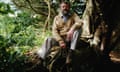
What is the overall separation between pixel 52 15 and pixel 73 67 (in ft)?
17.1

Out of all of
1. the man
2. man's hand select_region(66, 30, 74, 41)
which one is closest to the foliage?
the man

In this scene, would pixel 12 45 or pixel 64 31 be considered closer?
pixel 12 45

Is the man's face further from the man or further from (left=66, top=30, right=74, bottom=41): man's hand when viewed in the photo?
(left=66, top=30, right=74, bottom=41): man's hand

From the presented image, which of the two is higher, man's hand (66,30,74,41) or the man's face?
the man's face

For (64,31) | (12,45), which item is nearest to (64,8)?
(64,31)

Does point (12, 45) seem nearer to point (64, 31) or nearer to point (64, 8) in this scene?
point (64, 31)

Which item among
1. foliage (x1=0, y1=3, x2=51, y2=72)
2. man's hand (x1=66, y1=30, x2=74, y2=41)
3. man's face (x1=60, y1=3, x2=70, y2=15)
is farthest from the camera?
man's hand (x1=66, y1=30, x2=74, y2=41)

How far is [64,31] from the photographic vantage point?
6.59 metres

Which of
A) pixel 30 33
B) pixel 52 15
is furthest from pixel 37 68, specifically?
pixel 52 15

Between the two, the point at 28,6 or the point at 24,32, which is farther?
the point at 28,6

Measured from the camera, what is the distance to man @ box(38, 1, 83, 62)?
21.0ft

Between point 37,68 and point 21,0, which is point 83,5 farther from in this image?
point 37,68

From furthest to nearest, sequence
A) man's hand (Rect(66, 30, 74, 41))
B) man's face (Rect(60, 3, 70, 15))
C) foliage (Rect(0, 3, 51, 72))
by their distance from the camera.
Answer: man's hand (Rect(66, 30, 74, 41)) < man's face (Rect(60, 3, 70, 15)) < foliage (Rect(0, 3, 51, 72))

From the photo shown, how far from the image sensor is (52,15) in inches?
462
